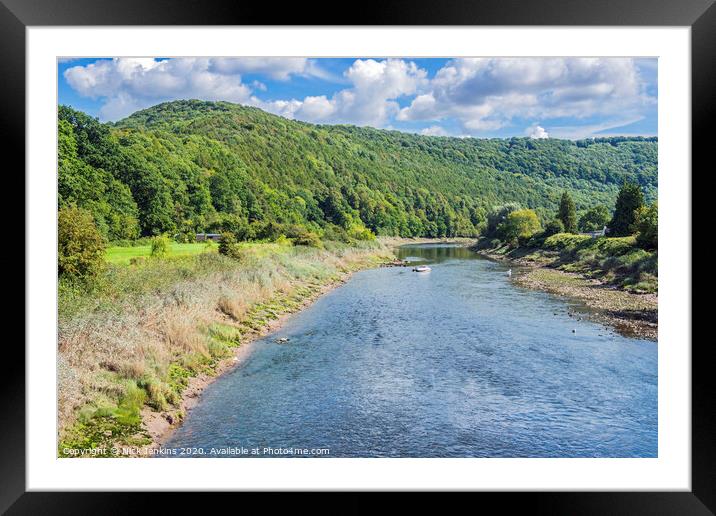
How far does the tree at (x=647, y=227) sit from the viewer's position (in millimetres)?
10922

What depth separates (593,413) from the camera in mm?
5355

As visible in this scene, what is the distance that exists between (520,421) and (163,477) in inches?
136

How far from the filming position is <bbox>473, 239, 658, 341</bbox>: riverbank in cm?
884

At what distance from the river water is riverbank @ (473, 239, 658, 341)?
0.56 metres

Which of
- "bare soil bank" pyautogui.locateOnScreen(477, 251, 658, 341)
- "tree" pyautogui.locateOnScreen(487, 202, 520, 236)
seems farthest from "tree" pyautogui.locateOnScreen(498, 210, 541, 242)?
"bare soil bank" pyautogui.locateOnScreen(477, 251, 658, 341)

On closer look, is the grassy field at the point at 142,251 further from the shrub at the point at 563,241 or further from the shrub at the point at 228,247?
the shrub at the point at 563,241

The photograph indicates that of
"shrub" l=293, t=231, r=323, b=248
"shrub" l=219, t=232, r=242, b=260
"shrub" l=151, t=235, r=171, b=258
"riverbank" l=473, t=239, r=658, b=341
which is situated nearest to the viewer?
"shrub" l=151, t=235, r=171, b=258

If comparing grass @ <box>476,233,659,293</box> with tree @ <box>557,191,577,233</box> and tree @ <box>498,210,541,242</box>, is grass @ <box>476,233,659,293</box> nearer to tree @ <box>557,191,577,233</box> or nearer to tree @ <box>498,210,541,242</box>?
tree @ <box>557,191,577,233</box>

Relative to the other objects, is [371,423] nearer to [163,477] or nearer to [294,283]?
[163,477]

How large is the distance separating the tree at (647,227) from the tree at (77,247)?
10.7m

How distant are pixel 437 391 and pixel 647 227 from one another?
26.3ft

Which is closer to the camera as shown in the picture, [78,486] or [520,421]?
[78,486]
